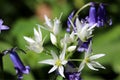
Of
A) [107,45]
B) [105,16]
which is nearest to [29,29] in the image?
[107,45]

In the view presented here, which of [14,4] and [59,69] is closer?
[59,69]

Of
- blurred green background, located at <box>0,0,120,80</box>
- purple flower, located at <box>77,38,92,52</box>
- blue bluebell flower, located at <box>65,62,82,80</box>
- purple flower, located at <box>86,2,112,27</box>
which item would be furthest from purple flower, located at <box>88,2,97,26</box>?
blurred green background, located at <box>0,0,120,80</box>

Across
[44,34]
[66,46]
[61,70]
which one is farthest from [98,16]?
[44,34]

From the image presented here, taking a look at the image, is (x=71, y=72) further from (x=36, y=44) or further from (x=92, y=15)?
(x=92, y=15)

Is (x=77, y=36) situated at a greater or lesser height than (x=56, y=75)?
greater

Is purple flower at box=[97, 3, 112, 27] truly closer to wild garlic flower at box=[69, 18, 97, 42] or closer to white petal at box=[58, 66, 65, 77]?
wild garlic flower at box=[69, 18, 97, 42]

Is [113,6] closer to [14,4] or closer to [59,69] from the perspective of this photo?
[14,4]

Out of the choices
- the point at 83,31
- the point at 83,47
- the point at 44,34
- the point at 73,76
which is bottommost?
the point at 44,34

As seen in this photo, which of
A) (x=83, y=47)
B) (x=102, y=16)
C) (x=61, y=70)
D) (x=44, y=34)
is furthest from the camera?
(x=44, y=34)

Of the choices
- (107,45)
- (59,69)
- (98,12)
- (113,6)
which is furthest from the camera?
(113,6)
